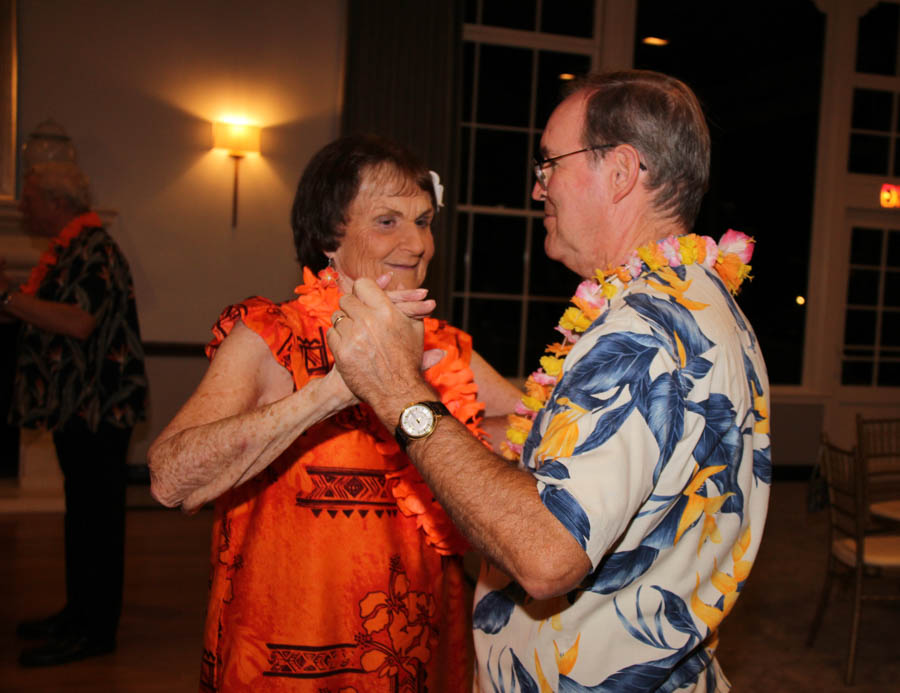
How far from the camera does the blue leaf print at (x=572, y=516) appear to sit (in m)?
0.88

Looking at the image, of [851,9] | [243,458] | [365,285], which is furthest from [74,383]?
[851,9]

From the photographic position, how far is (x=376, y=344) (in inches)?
43.1

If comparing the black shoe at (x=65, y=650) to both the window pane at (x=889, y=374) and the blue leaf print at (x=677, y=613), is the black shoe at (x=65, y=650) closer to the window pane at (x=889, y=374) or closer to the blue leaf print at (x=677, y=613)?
the blue leaf print at (x=677, y=613)

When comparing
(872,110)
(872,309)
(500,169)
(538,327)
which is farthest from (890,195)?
(500,169)

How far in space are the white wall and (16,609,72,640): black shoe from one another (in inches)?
99.0

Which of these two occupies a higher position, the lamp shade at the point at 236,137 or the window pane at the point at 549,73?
the window pane at the point at 549,73

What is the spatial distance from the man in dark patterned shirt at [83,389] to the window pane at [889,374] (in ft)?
21.7

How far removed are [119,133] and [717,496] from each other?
5476 mm

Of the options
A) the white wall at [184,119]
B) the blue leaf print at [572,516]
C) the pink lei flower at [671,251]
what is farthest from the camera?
the white wall at [184,119]

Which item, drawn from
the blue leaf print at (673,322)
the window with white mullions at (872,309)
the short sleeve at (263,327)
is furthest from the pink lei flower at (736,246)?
the window with white mullions at (872,309)

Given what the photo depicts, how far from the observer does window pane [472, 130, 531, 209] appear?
649cm

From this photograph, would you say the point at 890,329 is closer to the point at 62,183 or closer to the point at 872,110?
the point at 872,110

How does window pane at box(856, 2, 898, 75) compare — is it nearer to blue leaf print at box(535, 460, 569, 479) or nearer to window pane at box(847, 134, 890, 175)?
window pane at box(847, 134, 890, 175)

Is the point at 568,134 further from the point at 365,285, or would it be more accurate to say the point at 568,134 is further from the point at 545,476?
the point at 545,476
